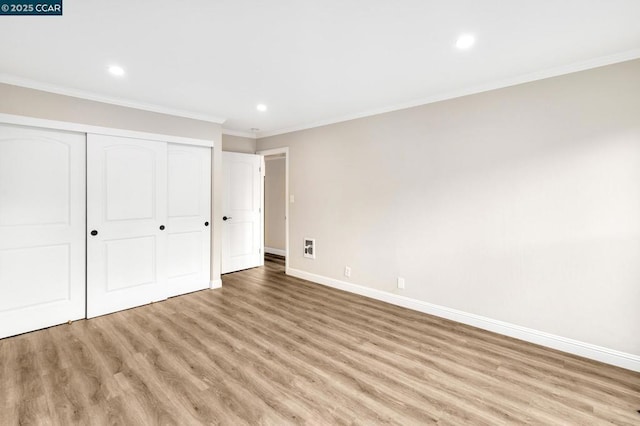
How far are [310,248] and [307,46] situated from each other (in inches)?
129

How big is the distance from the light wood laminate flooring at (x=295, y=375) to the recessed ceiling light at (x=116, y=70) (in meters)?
2.59

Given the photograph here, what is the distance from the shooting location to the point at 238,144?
5.59 meters

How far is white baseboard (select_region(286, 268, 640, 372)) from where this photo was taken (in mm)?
2578

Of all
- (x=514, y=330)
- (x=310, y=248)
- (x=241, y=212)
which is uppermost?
(x=241, y=212)

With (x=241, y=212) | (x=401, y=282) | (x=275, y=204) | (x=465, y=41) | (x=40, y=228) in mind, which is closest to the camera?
(x=465, y=41)

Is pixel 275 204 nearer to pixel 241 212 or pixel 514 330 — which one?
pixel 241 212

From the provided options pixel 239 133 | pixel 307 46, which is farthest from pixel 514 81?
pixel 239 133

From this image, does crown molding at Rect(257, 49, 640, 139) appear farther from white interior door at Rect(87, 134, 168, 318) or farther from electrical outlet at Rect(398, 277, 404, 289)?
white interior door at Rect(87, 134, 168, 318)

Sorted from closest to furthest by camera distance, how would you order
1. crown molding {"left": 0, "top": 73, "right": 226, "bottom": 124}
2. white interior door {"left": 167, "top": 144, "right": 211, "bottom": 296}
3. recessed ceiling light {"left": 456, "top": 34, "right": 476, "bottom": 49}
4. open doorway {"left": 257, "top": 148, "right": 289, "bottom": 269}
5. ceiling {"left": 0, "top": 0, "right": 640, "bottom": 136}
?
ceiling {"left": 0, "top": 0, "right": 640, "bottom": 136} < recessed ceiling light {"left": 456, "top": 34, "right": 476, "bottom": 49} < crown molding {"left": 0, "top": 73, "right": 226, "bottom": 124} < white interior door {"left": 167, "top": 144, "right": 211, "bottom": 296} < open doorway {"left": 257, "top": 148, "right": 289, "bottom": 269}

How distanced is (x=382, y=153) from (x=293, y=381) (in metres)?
2.92

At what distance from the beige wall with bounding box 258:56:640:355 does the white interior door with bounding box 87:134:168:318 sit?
2576 mm

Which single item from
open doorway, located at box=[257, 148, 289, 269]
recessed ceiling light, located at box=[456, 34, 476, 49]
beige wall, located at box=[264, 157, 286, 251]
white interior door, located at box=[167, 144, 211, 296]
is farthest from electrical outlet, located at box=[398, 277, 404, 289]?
beige wall, located at box=[264, 157, 286, 251]

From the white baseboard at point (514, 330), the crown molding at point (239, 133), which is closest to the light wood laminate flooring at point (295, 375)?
the white baseboard at point (514, 330)

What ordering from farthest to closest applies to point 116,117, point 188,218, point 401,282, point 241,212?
point 241,212, point 188,218, point 401,282, point 116,117
